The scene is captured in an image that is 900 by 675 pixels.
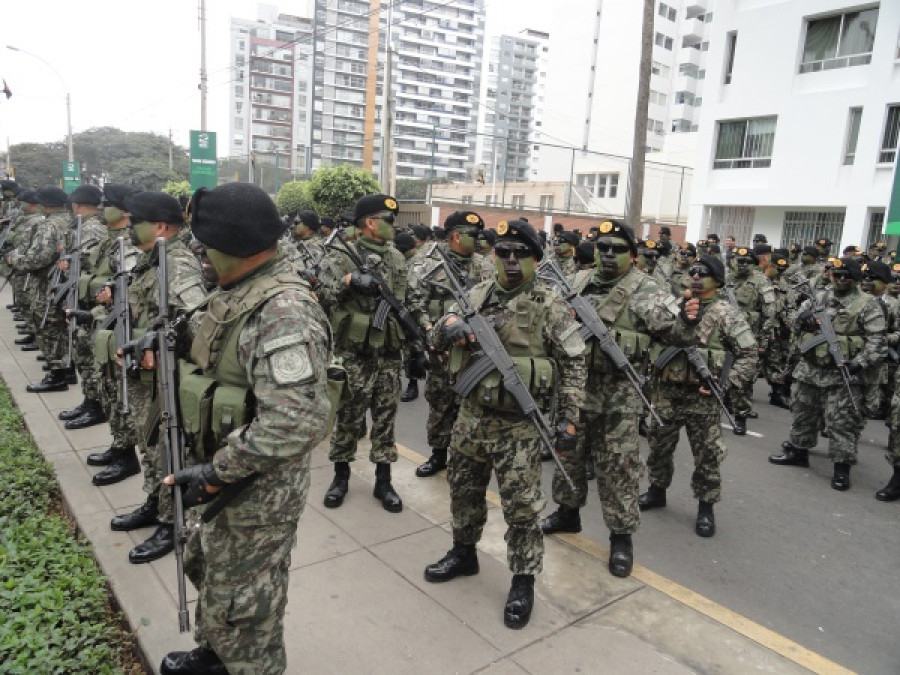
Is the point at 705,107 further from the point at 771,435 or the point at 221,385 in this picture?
the point at 221,385

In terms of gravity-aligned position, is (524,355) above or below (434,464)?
above

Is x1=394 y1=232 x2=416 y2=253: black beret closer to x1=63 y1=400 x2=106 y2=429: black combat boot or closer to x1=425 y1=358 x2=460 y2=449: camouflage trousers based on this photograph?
x1=425 y1=358 x2=460 y2=449: camouflage trousers

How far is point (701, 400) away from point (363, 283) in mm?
2706

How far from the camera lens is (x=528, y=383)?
3.35 meters

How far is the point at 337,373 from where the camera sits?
8.05 ft

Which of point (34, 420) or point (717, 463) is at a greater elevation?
point (717, 463)

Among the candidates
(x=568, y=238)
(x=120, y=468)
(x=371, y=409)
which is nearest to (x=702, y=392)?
(x=371, y=409)

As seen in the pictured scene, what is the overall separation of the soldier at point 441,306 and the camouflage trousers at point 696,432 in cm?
168

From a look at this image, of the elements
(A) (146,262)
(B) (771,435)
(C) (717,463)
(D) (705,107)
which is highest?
(D) (705,107)

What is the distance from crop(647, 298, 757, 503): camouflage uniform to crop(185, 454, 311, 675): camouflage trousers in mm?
3307

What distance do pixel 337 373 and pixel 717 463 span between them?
3442mm

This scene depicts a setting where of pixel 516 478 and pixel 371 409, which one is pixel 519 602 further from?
pixel 371 409

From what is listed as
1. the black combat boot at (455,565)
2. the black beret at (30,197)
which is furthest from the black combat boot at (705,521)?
the black beret at (30,197)

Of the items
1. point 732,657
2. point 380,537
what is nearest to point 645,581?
point 732,657
